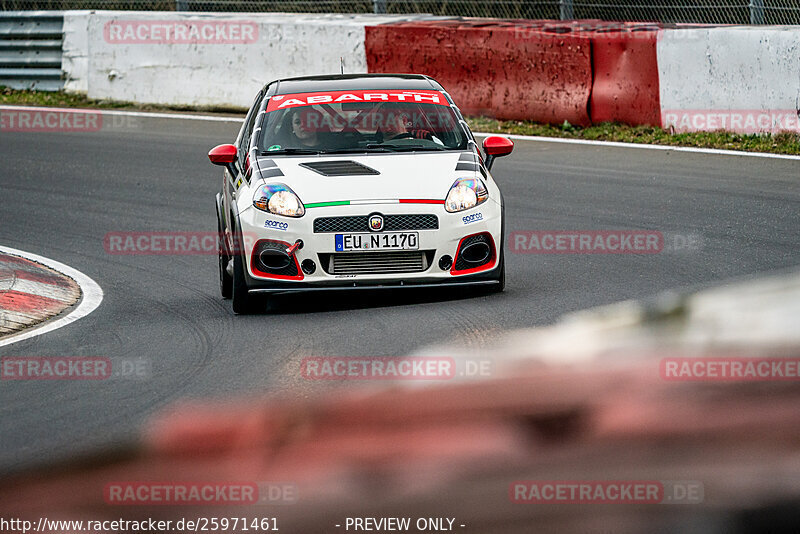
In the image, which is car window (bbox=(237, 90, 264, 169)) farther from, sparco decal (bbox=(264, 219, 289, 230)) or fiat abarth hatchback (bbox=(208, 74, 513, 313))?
sparco decal (bbox=(264, 219, 289, 230))

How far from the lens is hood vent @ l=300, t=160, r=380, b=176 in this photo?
Answer: 757 centimetres

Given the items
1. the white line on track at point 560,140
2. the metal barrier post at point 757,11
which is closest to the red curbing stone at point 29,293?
the white line on track at point 560,140

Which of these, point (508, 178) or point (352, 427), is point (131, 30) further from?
point (352, 427)

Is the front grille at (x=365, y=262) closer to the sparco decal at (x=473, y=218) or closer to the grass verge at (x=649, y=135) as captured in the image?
the sparco decal at (x=473, y=218)

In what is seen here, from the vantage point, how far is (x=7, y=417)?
17.2 ft

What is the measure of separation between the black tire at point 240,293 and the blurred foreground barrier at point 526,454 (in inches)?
176

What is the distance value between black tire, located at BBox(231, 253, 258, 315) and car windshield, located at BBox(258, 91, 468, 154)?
1.03 m

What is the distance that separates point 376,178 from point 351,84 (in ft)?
4.75

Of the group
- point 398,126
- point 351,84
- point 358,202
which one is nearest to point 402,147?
point 398,126

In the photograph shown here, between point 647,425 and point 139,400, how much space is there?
11.4ft

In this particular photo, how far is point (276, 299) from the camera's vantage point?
7980 mm

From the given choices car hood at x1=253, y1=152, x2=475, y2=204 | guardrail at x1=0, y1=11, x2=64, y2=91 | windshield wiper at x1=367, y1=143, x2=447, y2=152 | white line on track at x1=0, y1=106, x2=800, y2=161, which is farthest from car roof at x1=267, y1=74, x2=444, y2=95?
guardrail at x1=0, y1=11, x2=64, y2=91

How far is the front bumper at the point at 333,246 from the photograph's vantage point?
7.22 metres

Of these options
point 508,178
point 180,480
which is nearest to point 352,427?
point 180,480
